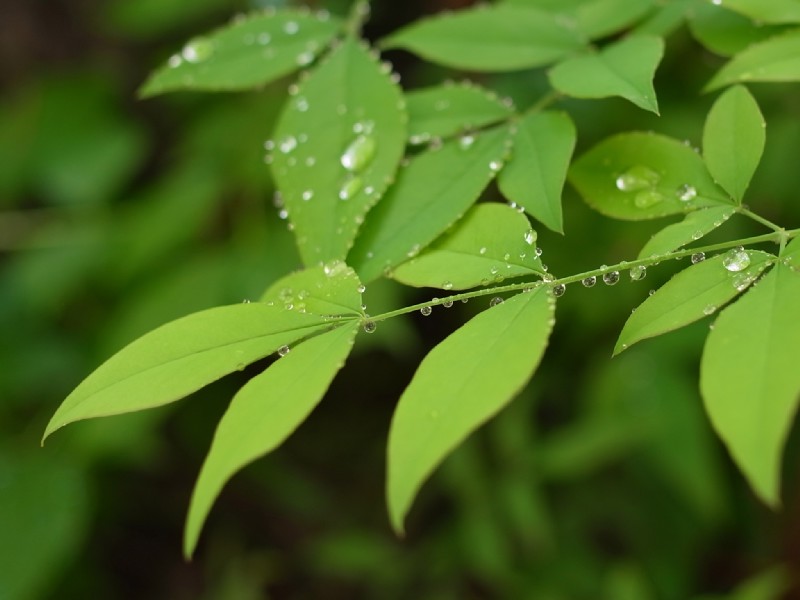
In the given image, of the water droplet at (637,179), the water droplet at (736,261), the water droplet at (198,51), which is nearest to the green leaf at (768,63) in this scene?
the water droplet at (637,179)

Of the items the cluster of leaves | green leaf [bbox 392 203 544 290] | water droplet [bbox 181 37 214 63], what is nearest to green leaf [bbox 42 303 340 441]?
the cluster of leaves

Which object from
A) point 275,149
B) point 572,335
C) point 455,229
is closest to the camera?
point 455,229

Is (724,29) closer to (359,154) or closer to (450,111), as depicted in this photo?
(450,111)

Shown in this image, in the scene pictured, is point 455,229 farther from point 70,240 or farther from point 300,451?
point 300,451

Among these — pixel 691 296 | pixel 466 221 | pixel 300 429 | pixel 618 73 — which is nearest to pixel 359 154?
pixel 466 221

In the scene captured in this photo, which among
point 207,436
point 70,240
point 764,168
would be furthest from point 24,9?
point 764,168

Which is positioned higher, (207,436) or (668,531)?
(207,436)

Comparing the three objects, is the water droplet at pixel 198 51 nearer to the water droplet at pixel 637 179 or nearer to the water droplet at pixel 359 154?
the water droplet at pixel 359 154
